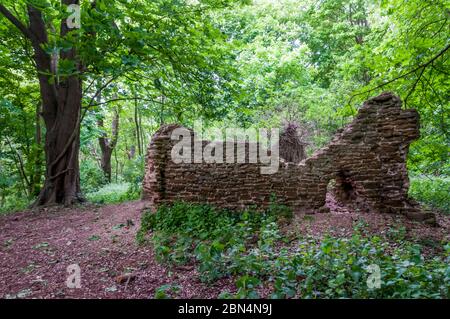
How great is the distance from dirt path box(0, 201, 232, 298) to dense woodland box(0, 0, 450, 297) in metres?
0.38

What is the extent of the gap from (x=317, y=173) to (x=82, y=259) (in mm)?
5001

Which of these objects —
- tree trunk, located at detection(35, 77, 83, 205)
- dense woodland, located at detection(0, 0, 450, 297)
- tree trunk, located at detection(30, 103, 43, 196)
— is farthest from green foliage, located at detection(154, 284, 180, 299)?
tree trunk, located at detection(30, 103, 43, 196)

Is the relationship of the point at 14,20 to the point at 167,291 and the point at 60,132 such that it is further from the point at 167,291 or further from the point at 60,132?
the point at 167,291

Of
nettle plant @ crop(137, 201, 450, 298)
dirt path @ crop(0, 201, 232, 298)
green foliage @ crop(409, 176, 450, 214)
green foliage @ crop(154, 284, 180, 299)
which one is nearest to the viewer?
nettle plant @ crop(137, 201, 450, 298)

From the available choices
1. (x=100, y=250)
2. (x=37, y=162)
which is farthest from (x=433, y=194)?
(x=37, y=162)

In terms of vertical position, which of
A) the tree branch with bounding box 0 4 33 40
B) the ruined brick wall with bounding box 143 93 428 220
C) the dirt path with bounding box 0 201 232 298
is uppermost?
the tree branch with bounding box 0 4 33 40

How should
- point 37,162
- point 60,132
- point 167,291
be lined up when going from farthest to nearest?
point 37,162 < point 60,132 < point 167,291

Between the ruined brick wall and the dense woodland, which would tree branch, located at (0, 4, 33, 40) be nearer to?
the dense woodland

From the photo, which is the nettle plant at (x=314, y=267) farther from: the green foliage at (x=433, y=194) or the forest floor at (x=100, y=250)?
the green foliage at (x=433, y=194)

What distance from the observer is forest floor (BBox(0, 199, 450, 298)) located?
3828mm

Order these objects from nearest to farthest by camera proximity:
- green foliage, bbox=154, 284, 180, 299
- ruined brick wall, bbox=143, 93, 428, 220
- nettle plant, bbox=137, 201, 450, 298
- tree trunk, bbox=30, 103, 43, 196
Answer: nettle plant, bbox=137, 201, 450, 298
green foliage, bbox=154, 284, 180, 299
ruined brick wall, bbox=143, 93, 428, 220
tree trunk, bbox=30, 103, 43, 196

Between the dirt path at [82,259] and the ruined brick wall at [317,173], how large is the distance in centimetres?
144

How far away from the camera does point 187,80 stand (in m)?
8.05
